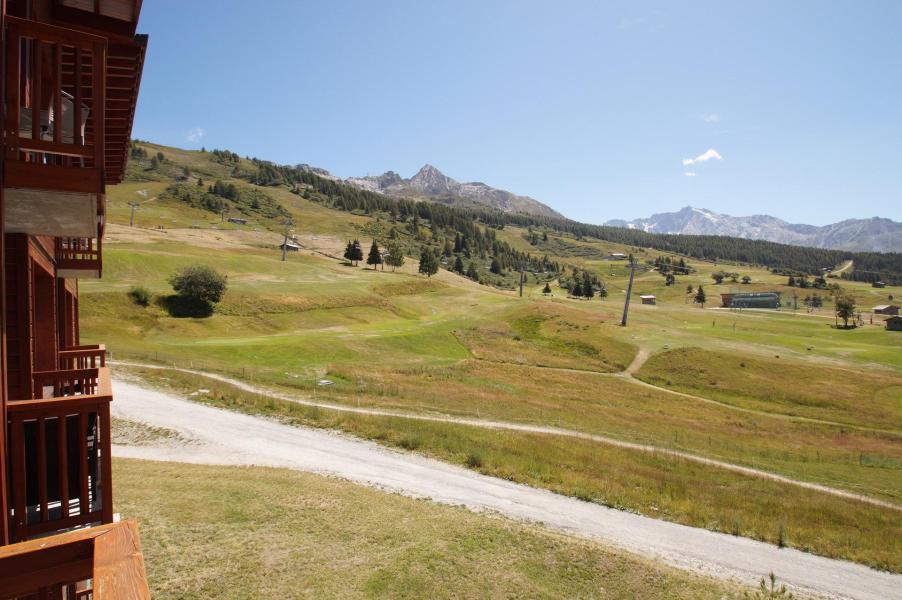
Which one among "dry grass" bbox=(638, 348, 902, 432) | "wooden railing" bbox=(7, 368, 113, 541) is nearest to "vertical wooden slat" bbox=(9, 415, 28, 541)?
"wooden railing" bbox=(7, 368, 113, 541)

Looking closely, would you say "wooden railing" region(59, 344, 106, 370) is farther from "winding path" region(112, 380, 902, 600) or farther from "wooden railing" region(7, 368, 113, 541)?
"winding path" region(112, 380, 902, 600)

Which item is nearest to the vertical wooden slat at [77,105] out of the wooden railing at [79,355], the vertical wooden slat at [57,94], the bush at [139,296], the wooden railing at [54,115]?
the wooden railing at [54,115]

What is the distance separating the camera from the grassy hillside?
24.2 metres

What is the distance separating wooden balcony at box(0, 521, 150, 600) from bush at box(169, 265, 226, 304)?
211 feet

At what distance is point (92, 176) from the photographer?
5.62 metres

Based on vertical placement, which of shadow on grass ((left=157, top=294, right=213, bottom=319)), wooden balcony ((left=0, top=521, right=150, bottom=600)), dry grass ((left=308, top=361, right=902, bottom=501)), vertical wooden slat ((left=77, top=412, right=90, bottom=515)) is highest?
wooden balcony ((left=0, top=521, right=150, bottom=600))

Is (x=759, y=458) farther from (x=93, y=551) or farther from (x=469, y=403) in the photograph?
(x=93, y=551)

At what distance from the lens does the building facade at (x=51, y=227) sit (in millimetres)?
5195

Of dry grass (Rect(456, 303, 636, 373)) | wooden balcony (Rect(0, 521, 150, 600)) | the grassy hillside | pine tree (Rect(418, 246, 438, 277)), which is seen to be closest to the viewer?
wooden balcony (Rect(0, 521, 150, 600))

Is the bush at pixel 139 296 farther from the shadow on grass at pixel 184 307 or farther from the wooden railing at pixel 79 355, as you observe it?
the wooden railing at pixel 79 355

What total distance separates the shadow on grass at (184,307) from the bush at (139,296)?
4.98 feet

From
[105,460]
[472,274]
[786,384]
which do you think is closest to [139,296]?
[105,460]

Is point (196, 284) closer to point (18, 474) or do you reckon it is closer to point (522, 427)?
point (522, 427)

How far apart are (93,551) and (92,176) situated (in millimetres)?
4170
